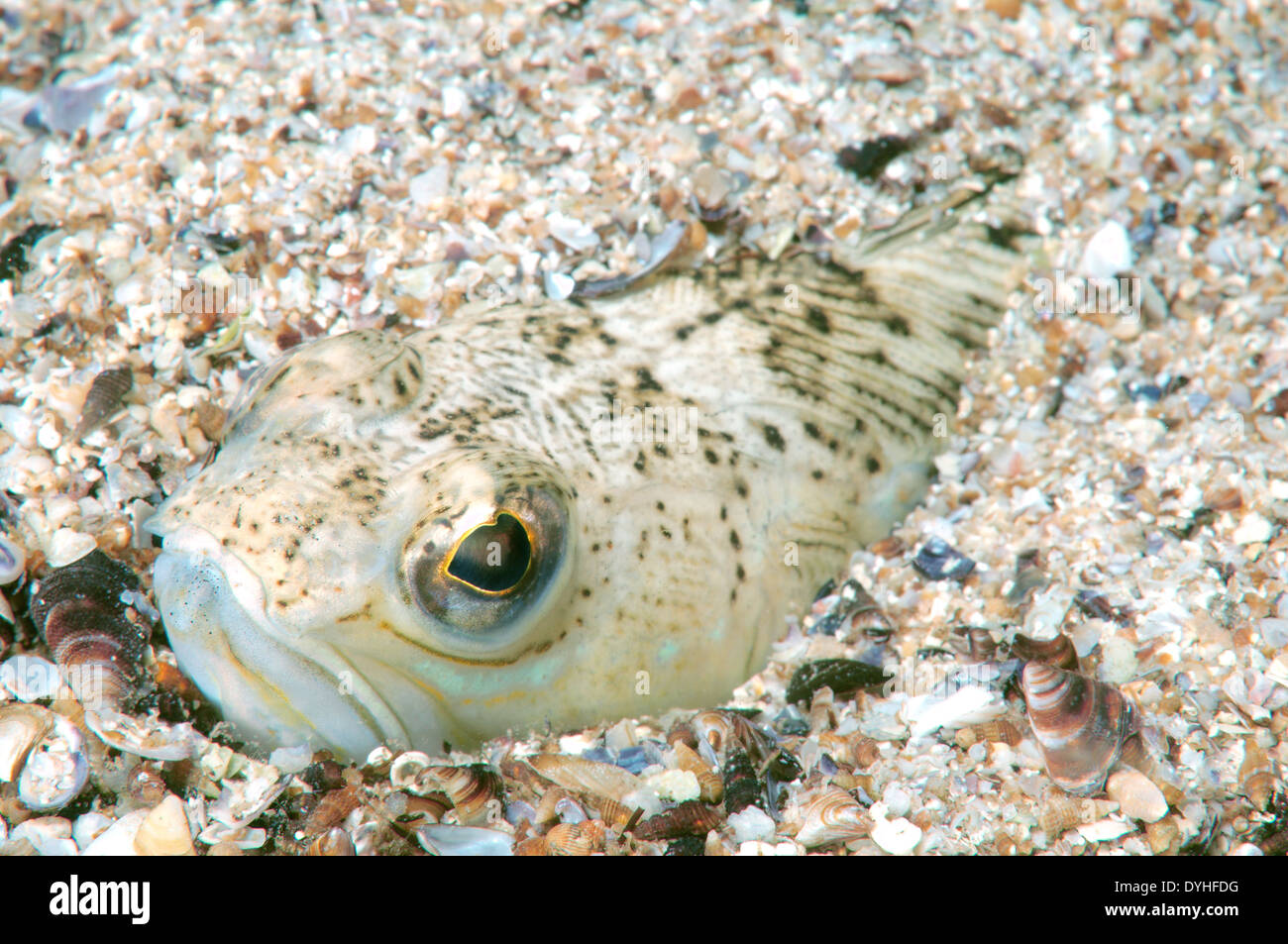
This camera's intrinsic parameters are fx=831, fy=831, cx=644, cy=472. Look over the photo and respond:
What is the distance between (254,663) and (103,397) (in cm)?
142

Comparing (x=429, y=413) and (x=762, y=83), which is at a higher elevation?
(x=762, y=83)

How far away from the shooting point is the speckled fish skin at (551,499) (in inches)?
86.3

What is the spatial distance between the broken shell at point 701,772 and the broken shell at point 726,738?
0.13ft

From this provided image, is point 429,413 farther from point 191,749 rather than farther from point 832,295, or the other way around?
point 832,295

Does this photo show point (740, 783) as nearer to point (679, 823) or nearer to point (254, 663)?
point (679, 823)

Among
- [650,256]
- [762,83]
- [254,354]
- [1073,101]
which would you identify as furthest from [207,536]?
[1073,101]

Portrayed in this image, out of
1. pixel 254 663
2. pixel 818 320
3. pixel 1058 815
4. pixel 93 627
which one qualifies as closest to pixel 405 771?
pixel 254 663

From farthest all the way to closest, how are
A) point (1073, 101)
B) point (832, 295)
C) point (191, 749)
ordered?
point (1073, 101), point (832, 295), point (191, 749)

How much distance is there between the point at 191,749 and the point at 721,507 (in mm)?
1722

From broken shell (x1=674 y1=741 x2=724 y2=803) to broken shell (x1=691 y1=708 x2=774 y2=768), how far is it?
1.5 inches

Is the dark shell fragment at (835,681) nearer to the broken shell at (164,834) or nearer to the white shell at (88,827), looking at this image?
the broken shell at (164,834)

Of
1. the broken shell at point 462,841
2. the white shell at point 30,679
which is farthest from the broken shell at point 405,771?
the white shell at point 30,679

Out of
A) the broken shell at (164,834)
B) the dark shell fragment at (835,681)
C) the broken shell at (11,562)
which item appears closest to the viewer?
the broken shell at (164,834)

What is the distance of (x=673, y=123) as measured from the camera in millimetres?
3908
